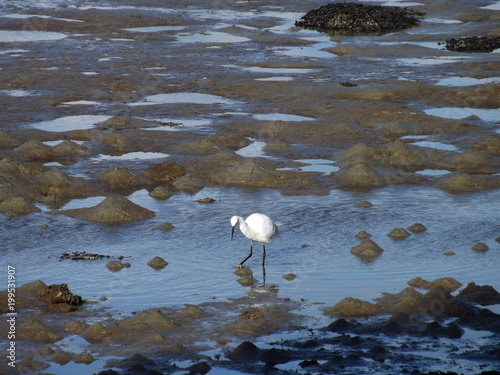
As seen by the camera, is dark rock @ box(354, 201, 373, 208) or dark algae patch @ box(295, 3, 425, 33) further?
dark algae patch @ box(295, 3, 425, 33)

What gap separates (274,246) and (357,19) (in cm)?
2282

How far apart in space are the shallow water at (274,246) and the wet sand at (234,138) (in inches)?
15.1

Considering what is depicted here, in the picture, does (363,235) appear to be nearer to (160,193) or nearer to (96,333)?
(160,193)

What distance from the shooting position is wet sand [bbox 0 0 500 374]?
29.6 feet

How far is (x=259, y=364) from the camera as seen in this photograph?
8.38m

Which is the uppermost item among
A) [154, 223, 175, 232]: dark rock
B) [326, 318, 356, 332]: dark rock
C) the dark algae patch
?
the dark algae patch

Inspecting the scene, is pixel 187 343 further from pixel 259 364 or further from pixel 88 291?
pixel 88 291

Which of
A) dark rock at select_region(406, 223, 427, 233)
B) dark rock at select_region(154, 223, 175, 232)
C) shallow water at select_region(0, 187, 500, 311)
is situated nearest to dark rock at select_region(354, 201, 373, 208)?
shallow water at select_region(0, 187, 500, 311)

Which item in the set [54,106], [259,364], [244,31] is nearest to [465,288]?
[259,364]

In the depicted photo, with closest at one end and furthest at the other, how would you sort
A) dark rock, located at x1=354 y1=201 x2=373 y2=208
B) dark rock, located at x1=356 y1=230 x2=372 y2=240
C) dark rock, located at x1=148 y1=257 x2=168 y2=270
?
dark rock, located at x1=148 y1=257 x2=168 y2=270
dark rock, located at x1=356 y1=230 x2=372 y2=240
dark rock, located at x1=354 y1=201 x2=373 y2=208

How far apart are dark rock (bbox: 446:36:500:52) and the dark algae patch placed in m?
4.40

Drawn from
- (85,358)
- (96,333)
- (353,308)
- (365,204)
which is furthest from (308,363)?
(365,204)

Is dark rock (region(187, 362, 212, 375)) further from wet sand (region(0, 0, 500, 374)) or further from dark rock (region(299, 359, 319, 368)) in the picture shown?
dark rock (region(299, 359, 319, 368))

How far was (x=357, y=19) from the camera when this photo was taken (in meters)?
33.8
